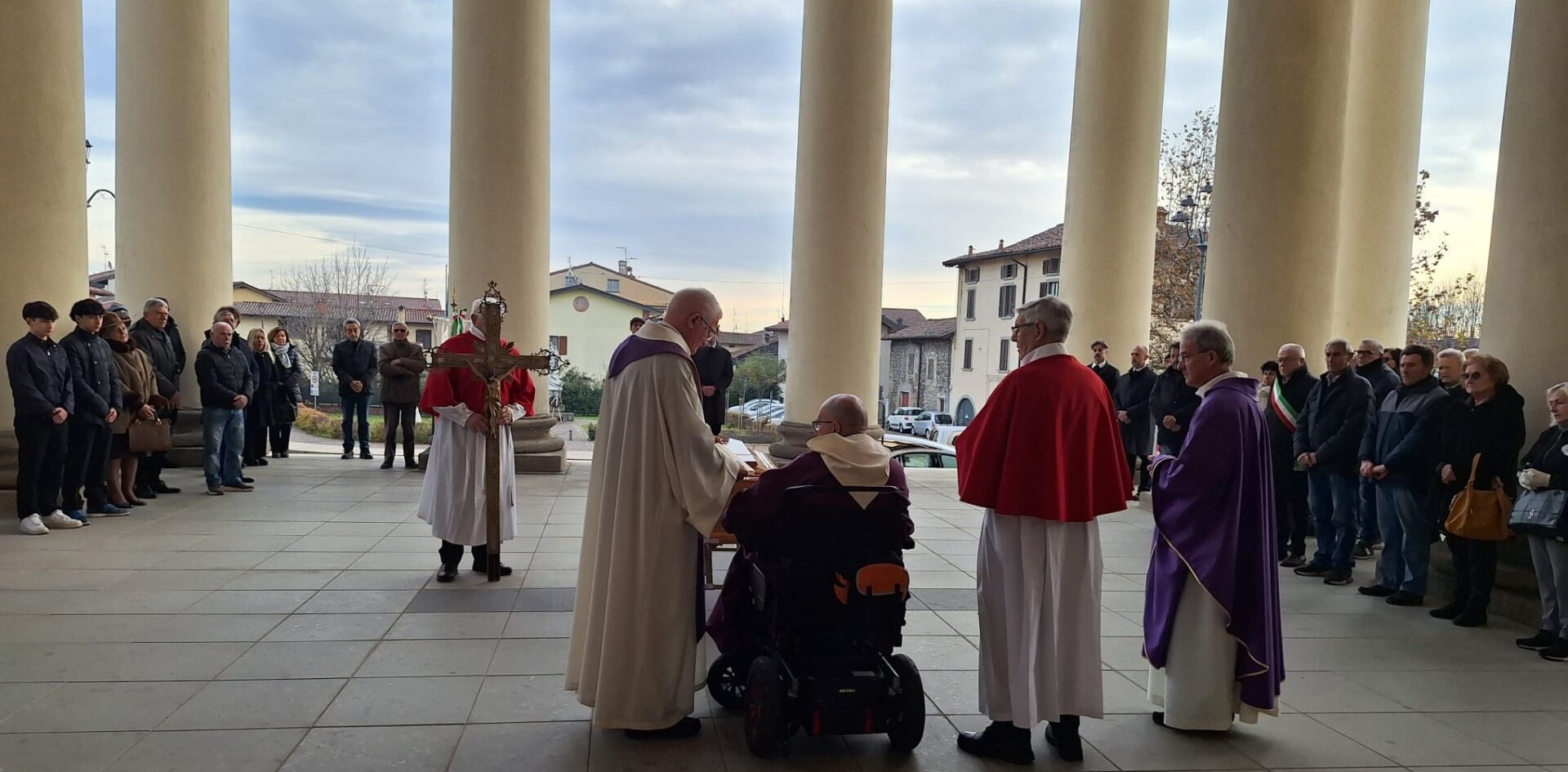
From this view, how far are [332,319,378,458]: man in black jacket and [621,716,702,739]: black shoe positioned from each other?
28.9ft

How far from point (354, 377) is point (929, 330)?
3342 cm

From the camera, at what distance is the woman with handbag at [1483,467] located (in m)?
5.90

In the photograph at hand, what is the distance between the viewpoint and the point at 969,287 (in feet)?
125

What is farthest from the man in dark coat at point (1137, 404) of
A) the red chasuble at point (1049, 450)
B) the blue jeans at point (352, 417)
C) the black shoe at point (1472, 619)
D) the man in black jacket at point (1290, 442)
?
the blue jeans at point (352, 417)

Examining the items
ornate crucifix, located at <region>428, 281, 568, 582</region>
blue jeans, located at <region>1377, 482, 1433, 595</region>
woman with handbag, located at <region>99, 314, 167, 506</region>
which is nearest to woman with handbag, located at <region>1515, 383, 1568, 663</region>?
blue jeans, located at <region>1377, 482, 1433, 595</region>

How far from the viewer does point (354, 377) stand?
11.6m

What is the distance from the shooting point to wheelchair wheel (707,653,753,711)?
418 cm

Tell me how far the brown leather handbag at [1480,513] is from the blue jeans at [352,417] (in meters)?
11.3

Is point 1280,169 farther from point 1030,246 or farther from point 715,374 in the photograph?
point 1030,246

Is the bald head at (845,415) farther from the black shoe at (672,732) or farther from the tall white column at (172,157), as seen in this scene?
the tall white column at (172,157)

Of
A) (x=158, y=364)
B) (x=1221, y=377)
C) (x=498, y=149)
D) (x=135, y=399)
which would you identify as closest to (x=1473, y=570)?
(x=1221, y=377)

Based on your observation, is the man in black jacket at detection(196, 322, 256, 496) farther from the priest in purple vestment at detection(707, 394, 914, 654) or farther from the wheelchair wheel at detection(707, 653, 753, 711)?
the priest in purple vestment at detection(707, 394, 914, 654)

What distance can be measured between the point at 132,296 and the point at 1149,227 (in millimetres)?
11564

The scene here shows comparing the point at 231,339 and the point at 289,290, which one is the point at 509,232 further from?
the point at 289,290
